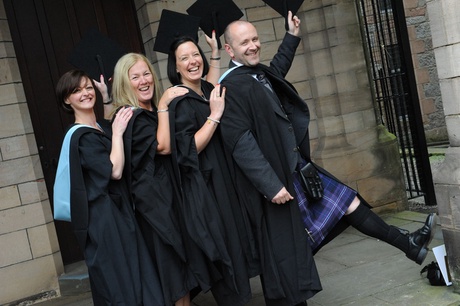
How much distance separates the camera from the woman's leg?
4.20 m

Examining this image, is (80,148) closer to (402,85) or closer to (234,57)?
(234,57)

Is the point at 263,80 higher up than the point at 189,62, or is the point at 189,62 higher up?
the point at 189,62

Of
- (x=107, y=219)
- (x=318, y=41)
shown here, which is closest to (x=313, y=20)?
(x=318, y=41)

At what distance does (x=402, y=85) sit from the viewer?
7277 mm

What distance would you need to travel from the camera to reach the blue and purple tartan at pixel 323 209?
4109mm

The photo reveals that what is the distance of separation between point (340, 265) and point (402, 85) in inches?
106

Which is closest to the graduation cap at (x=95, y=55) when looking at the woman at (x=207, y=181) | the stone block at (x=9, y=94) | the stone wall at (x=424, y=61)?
the woman at (x=207, y=181)

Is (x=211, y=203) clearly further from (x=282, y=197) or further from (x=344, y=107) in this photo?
(x=344, y=107)

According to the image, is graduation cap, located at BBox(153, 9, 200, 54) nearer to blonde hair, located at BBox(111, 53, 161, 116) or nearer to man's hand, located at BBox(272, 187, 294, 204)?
blonde hair, located at BBox(111, 53, 161, 116)

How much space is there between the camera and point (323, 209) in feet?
13.6

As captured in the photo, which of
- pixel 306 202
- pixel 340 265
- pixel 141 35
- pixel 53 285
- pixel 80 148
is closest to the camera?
pixel 80 148

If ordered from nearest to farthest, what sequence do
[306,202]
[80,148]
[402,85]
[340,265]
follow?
[80,148] → [306,202] → [340,265] → [402,85]

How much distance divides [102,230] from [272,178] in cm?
106

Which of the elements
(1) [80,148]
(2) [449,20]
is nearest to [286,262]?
(1) [80,148]
